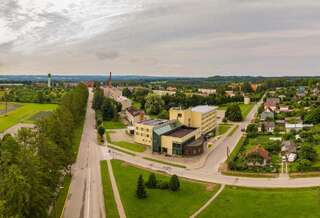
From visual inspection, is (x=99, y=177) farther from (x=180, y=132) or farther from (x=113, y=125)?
(x=113, y=125)

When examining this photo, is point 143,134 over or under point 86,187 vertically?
over

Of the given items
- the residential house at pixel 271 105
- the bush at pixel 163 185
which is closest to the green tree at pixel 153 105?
the residential house at pixel 271 105

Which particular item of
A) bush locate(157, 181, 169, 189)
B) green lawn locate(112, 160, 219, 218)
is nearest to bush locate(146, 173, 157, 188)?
bush locate(157, 181, 169, 189)

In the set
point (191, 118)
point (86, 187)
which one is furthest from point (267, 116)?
point (86, 187)

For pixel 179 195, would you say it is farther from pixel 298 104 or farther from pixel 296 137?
pixel 298 104

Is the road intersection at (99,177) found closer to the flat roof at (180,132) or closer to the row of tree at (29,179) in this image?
the row of tree at (29,179)

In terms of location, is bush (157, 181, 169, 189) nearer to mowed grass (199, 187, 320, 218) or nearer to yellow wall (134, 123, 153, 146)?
mowed grass (199, 187, 320, 218)
